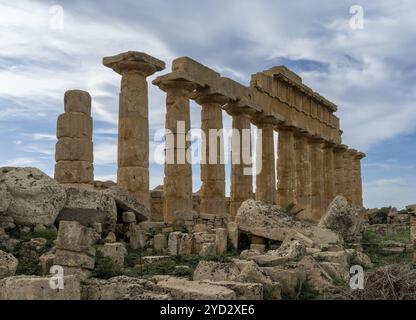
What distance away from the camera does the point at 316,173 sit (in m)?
37.2

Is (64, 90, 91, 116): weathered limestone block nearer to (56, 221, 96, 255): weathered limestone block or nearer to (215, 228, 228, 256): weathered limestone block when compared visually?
(215, 228, 228, 256): weathered limestone block

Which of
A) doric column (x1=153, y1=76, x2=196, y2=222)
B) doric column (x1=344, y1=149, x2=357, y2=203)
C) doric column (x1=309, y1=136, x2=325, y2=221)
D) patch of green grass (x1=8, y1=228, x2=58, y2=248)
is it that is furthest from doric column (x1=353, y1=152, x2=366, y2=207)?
patch of green grass (x1=8, y1=228, x2=58, y2=248)

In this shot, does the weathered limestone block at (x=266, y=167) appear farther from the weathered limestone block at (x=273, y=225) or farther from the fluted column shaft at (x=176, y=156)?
the weathered limestone block at (x=273, y=225)

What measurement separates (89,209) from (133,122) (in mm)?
7782

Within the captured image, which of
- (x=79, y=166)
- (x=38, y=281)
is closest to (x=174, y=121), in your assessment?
(x=79, y=166)

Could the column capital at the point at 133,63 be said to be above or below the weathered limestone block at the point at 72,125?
above

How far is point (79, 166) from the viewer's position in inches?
701

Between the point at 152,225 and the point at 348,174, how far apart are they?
32.5 m

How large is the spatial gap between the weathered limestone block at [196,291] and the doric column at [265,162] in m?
21.6

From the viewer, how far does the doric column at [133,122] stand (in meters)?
20.0

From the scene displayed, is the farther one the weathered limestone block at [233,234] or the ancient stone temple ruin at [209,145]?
the ancient stone temple ruin at [209,145]

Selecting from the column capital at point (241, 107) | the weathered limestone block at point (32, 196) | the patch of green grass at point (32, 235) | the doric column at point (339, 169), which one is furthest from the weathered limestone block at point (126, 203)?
the doric column at point (339, 169)

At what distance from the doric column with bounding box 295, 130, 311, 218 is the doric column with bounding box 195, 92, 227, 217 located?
1032 centimetres

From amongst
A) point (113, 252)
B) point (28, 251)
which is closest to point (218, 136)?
point (113, 252)
